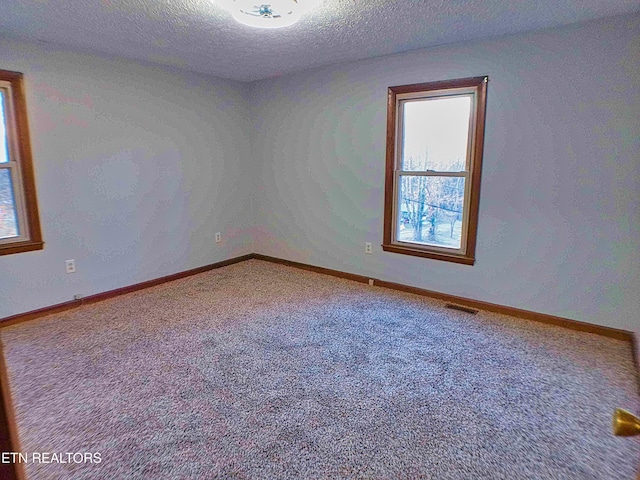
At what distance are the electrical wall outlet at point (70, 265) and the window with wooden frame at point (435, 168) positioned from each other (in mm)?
3015

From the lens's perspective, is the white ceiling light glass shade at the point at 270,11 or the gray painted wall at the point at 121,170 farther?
the gray painted wall at the point at 121,170

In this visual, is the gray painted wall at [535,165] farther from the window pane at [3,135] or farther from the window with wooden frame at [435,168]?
the window pane at [3,135]

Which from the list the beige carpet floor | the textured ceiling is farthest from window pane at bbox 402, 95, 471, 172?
the beige carpet floor

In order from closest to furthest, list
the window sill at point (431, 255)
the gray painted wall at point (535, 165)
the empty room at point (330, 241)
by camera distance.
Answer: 1. the empty room at point (330, 241)
2. the gray painted wall at point (535, 165)
3. the window sill at point (431, 255)

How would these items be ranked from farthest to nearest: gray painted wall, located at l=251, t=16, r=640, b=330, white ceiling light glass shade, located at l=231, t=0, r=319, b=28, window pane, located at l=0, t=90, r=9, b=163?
window pane, located at l=0, t=90, r=9, b=163
gray painted wall, located at l=251, t=16, r=640, b=330
white ceiling light glass shade, located at l=231, t=0, r=319, b=28

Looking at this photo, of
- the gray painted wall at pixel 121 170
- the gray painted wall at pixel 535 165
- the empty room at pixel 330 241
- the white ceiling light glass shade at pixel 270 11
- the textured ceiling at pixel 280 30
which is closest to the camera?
the empty room at pixel 330 241

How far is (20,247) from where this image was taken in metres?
3.13

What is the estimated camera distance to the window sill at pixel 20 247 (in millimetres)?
3057

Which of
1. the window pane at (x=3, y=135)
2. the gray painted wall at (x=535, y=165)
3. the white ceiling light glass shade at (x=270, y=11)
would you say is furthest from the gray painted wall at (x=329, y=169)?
the white ceiling light glass shade at (x=270, y=11)

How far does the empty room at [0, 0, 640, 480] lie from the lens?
1893 millimetres

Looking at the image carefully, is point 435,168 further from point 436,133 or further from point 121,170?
point 121,170

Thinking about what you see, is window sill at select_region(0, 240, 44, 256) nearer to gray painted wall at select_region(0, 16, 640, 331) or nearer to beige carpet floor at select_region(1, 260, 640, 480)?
gray painted wall at select_region(0, 16, 640, 331)

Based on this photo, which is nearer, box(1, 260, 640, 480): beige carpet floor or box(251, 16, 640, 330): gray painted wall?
box(1, 260, 640, 480): beige carpet floor

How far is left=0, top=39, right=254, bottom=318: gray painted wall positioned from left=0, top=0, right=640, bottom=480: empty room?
0.02 meters
